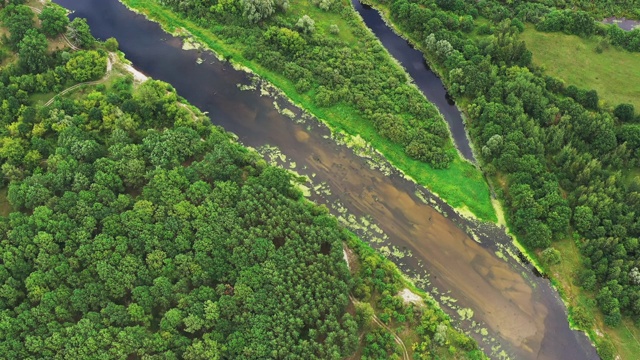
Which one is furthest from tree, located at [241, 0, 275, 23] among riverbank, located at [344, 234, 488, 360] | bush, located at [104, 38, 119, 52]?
riverbank, located at [344, 234, 488, 360]

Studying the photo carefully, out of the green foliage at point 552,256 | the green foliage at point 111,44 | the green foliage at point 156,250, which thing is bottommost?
the green foliage at point 156,250

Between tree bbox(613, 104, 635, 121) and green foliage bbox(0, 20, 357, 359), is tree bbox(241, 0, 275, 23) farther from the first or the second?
tree bbox(613, 104, 635, 121)

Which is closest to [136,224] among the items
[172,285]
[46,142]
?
[172,285]

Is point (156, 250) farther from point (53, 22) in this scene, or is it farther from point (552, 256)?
point (552, 256)

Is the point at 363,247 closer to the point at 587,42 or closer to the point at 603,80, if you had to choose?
the point at 603,80

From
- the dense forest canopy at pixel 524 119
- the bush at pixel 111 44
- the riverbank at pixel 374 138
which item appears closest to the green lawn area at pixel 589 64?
the dense forest canopy at pixel 524 119

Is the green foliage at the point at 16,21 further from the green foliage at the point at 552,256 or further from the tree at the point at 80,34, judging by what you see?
the green foliage at the point at 552,256
